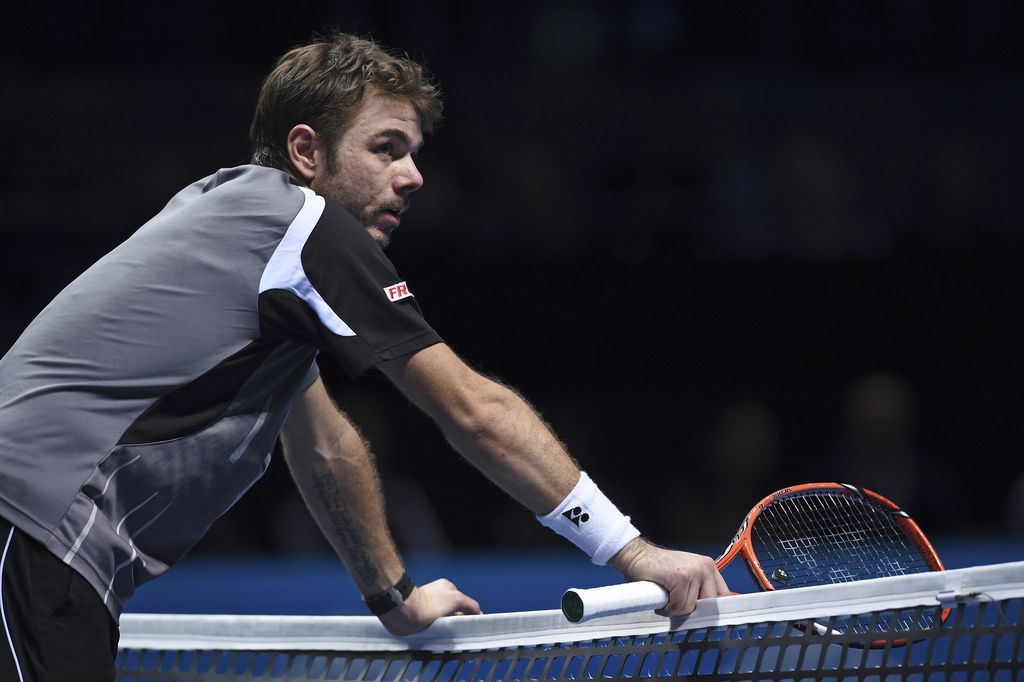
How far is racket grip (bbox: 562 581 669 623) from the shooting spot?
8.68 feet

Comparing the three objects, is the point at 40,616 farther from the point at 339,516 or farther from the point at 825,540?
the point at 825,540

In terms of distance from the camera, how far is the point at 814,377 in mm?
9297

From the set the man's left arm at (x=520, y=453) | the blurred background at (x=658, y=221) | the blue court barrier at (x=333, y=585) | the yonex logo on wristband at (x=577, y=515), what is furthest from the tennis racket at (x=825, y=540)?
the blurred background at (x=658, y=221)

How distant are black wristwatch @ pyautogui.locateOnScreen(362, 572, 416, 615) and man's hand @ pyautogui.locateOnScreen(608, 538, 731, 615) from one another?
0.71 metres

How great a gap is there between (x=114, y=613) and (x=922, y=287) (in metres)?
7.37

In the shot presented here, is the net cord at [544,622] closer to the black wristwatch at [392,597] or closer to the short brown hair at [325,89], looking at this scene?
the black wristwatch at [392,597]

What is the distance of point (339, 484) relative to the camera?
3.55 meters

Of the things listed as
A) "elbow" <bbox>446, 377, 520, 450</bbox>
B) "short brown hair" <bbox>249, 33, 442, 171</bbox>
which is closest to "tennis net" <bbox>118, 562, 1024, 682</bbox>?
"elbow" <bbox>446, 377, 520, 450</bbox>

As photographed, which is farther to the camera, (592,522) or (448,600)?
(448,600)

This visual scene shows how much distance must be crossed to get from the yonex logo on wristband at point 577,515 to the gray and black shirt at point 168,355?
17.7 inches

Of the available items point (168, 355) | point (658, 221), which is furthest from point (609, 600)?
point (658, 221)

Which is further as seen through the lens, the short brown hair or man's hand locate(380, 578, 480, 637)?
man's hand locate(380, 578, 480, 637)

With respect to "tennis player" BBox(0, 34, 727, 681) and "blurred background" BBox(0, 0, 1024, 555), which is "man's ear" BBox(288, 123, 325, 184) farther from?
"blurred background" BBox(0, 0, 1024, 555)

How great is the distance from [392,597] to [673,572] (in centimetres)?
89
